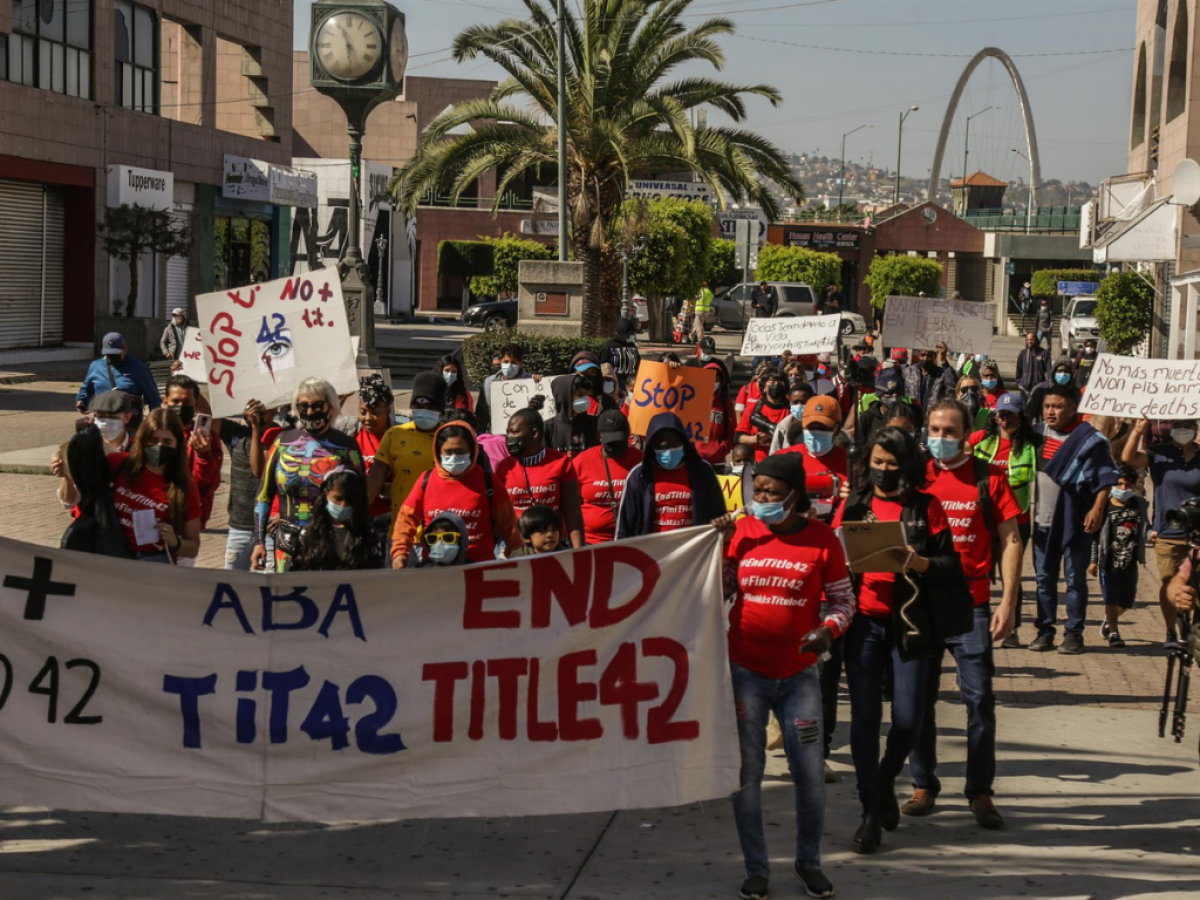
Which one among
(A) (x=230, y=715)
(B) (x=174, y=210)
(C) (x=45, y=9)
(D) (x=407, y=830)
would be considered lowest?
(D) (x=407, y=830)

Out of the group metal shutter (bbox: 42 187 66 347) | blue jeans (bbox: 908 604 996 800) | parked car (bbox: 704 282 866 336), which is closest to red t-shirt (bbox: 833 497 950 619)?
blue jeans (bbox: 908 604 996 800)

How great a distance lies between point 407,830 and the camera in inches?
265

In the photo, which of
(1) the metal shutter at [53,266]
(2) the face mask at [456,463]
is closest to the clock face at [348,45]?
(1) the metal shutter at [53,266]

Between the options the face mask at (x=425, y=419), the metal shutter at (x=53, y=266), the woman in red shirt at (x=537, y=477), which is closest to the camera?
the woman in red shirt at (x=537, y=477)

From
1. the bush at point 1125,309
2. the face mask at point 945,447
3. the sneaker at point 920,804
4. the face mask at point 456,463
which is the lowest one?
the sneaker at point 920,804

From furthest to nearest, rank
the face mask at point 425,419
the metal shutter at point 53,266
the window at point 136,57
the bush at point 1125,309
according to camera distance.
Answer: the window at point 136,57
the metal shutter at point 53,266
the bush at point 1125,309
the face mask at point 425,419

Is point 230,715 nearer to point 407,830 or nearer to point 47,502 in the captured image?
point 407,830

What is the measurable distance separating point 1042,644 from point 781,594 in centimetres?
506

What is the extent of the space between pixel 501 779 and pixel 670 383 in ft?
20.5

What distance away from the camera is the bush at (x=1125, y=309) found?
3138 cm

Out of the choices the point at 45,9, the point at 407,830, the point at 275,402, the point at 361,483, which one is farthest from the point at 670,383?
the point at 45,9

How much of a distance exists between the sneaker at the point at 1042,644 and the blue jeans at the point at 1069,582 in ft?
0.12

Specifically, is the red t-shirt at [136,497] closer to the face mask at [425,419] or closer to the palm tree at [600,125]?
the face mask at [425,419]

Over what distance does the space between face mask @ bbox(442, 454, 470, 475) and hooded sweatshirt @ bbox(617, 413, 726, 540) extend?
0.76m
